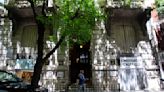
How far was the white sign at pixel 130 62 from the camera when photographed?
18.8 m

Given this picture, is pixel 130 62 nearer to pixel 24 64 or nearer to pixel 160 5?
pixel 160 5

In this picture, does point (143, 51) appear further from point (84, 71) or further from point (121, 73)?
point (84, 71)

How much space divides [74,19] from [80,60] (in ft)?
22.5

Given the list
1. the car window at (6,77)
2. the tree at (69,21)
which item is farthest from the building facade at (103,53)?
the car window at (6,77)

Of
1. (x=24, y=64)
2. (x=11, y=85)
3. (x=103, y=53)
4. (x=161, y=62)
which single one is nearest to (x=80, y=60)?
(x=103, y=53)

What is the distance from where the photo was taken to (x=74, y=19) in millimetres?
14617


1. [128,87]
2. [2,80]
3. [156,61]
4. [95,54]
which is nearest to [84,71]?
[95,54]

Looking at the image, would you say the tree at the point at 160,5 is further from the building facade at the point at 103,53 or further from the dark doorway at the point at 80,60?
the dark doorway at the point at 80,60

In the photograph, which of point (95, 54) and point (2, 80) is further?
point (95, 54)

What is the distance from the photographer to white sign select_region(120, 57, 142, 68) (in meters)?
18.8

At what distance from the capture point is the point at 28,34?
2016cm

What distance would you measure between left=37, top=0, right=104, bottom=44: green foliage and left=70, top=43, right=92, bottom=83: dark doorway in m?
5.59

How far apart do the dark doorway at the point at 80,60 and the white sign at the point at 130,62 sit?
2.49m

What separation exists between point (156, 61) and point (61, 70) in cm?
621
